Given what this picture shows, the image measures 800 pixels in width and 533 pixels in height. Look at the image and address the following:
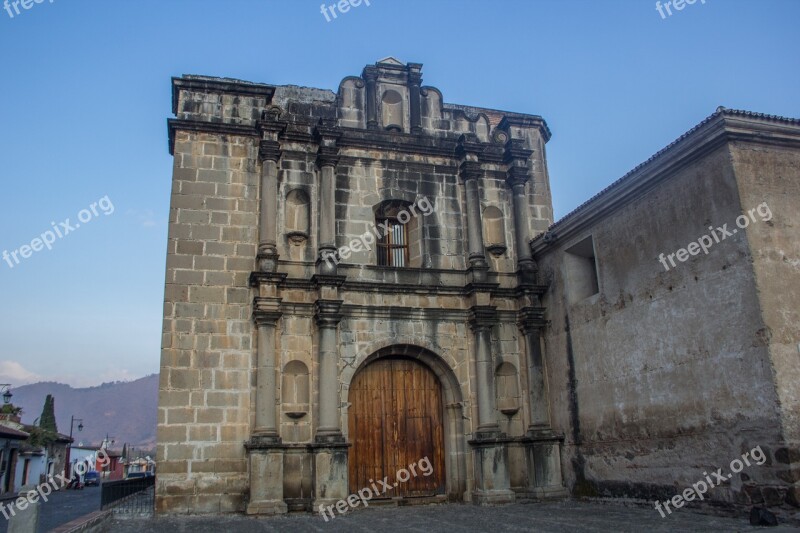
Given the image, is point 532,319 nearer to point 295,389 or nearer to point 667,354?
point 667,354

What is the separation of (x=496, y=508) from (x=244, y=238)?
7184 millimetres

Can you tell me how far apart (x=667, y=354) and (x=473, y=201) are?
5.74 m

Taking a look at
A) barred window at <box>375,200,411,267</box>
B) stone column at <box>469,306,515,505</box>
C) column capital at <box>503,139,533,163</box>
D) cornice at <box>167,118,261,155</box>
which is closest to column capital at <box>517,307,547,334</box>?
stone column at <box>469,306,515,505</box>

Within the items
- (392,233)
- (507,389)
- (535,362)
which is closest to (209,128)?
(392,233)

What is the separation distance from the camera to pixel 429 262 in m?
14.6

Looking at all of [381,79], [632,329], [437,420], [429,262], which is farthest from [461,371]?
[381,79]

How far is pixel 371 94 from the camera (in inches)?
608

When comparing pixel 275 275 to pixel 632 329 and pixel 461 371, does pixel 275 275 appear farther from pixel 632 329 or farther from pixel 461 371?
pixel 632 329

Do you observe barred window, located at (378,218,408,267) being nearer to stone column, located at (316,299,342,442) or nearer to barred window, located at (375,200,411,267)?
barred window, located at (375,200,411,267)

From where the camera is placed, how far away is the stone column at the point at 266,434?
1205cm

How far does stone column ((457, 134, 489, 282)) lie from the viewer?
570 inches

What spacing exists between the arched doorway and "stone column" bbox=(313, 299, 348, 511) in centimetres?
78

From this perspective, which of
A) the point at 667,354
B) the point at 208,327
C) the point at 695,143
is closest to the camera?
the point at 695,143

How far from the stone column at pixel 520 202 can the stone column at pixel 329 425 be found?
440cm
